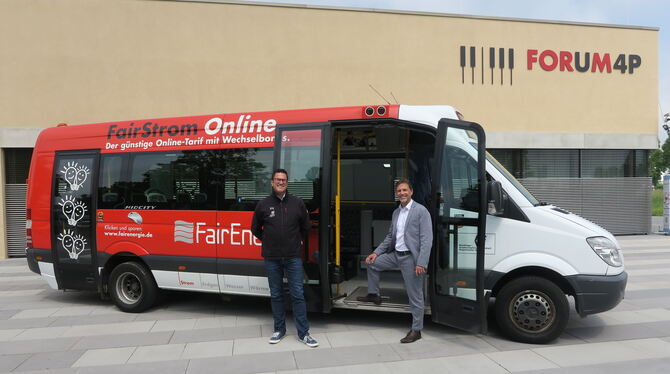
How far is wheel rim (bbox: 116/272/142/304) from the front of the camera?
20.2ft

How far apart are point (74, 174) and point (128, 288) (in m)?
1.85

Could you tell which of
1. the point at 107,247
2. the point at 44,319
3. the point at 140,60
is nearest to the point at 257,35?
the point at 140,60

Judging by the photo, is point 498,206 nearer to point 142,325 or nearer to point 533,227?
point 533,227

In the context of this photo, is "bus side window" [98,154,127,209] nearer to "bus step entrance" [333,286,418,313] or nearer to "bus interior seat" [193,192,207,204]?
"bus interior seat" [193,192,207,204]

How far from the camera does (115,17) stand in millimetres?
11812

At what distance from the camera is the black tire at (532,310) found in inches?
180

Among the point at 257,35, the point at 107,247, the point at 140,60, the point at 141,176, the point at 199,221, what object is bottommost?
the point at 107,247

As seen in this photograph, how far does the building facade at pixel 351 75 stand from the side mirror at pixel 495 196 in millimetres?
6860

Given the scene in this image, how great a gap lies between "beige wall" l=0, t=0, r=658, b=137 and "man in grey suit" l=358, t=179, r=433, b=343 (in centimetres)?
831

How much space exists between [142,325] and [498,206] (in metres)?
4.66

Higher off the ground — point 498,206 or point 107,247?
point 498,206

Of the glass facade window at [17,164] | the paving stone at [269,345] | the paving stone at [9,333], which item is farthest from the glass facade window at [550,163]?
the glass facade window at [17,164]

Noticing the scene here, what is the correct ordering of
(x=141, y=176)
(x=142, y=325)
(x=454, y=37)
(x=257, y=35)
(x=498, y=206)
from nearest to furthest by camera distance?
(x=498, y=206)
(x=142, y=325)
(x=141, y=176)
(x=257, y=35)
(x=454, y=37)

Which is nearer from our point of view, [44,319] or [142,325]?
[142,325]
